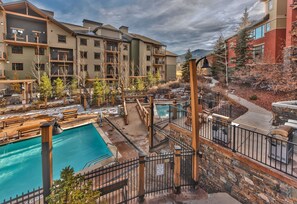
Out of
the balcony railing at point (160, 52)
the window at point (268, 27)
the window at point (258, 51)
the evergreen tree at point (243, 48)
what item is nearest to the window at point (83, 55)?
the balcony railing at point (160, 52)

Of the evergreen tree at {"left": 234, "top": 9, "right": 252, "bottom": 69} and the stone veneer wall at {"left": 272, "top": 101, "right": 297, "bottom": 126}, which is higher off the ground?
the evergreen tree at {"left": 234, "top": 9, "right": 252, "bottom": 69}

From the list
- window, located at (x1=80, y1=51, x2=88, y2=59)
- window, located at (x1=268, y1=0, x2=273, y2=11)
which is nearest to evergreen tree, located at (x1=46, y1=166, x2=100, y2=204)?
window, located at (x1=268, y1=0, x2=273, y2=11)

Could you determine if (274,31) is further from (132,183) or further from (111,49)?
(111,49)

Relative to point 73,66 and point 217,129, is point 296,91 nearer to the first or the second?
point 217,129

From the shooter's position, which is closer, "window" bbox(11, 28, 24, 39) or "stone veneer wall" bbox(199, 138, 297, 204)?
"stone veneer wall" bbox(199, 138, 297, 204)

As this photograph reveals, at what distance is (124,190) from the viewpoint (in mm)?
5137

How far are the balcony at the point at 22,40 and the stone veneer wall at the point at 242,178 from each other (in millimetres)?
27285

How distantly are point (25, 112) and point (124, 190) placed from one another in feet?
52.2

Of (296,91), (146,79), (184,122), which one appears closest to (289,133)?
(184,122)

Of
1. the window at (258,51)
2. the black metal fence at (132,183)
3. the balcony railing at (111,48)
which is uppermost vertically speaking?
the balcony railing at (111,48)

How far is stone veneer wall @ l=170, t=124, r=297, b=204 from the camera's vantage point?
3.95m

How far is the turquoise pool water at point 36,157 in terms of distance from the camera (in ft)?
24.2

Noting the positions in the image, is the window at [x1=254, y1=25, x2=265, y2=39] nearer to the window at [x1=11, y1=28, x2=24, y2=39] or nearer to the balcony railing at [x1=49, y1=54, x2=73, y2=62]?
the balcony railing at [x1=49, y1=54, x2=73, y2=62]

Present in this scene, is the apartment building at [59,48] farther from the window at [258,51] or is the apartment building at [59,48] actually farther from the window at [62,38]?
the window at [258,51]
